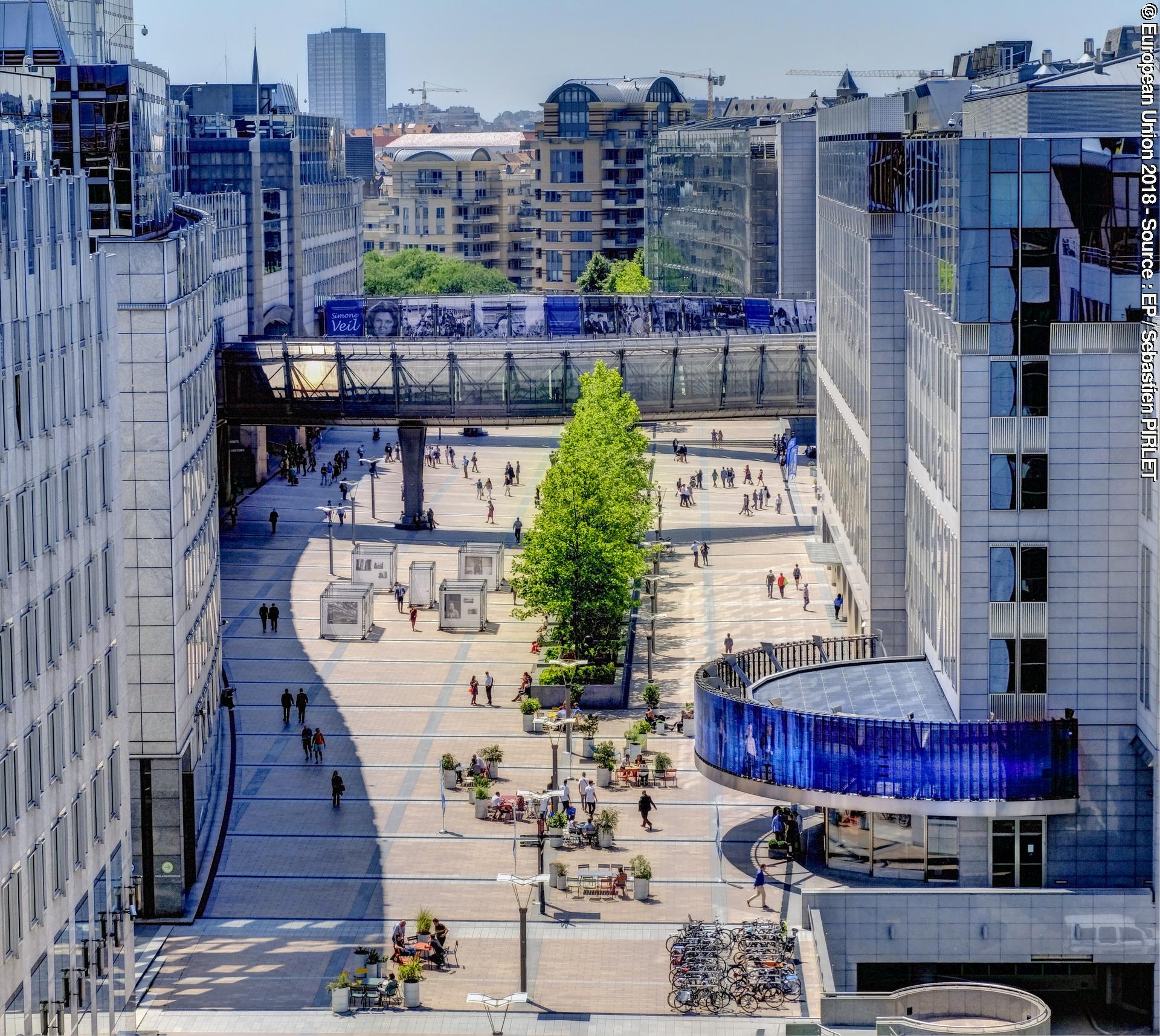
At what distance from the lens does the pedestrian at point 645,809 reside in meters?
67.8

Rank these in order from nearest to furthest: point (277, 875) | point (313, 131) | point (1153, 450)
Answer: point (1153, 450) → point (277, 875) → point (313, 131)

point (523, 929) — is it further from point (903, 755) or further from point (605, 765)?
point (605, 765)

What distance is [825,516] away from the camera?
106 meters

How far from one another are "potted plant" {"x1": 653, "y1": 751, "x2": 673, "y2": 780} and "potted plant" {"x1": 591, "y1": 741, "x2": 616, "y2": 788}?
137 cm

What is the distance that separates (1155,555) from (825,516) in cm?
5187

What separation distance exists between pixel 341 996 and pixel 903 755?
15.7m

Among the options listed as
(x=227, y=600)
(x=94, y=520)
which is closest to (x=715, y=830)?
(x=94, y=520)

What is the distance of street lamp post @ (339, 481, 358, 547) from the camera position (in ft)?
361

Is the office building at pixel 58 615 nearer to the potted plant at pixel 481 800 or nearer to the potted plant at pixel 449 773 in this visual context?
the potted plant at pixel 481 800

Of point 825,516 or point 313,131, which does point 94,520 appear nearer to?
point 825,516

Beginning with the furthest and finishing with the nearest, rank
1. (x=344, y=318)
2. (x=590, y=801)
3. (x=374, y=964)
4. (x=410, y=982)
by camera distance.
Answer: (x=344, y=318), (x=590, y=801), (x=374, y=964), (x=410, y=982)

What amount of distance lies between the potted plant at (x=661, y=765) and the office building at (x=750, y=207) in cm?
8336

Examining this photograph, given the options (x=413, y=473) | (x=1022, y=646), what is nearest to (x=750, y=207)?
(x=413, y=473)

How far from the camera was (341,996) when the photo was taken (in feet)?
173
